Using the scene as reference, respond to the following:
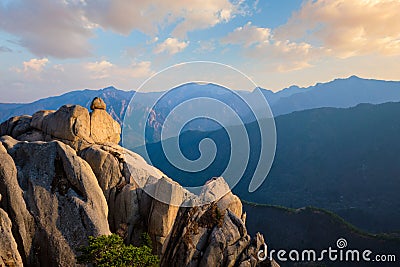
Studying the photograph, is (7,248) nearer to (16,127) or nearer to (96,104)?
(96,104)

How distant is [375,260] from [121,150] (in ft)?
258

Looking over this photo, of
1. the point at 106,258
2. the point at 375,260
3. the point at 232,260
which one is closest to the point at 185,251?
the point at 232,260

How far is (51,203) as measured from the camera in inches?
1131

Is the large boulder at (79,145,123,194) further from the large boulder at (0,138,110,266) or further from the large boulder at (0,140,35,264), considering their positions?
the large boulder at (0,140,35,264)

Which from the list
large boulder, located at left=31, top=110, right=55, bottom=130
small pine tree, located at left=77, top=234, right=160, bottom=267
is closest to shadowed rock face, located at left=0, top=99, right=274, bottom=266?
large boulder, located at left=31, top=110, right=55, bottom=130

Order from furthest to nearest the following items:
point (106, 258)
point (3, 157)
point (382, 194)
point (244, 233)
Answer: point (382, 194) < point (244, 233) < point (3, 157) < point (106, 258)

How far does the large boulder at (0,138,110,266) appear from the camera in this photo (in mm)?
27516

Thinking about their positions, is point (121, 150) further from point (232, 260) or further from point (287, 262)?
point (287, 262)

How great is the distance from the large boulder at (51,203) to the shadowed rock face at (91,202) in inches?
3.3

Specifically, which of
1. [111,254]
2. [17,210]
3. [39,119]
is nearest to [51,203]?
[17,210]

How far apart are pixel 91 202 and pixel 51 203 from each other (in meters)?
→ 3.55

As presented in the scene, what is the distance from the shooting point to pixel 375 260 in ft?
274

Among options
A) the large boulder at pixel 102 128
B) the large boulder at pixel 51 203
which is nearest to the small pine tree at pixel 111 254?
the large boulder at pixel 51 203

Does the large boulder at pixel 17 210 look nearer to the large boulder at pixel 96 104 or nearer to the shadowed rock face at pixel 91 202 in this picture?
the shadowed rock face at pixel 91 202
